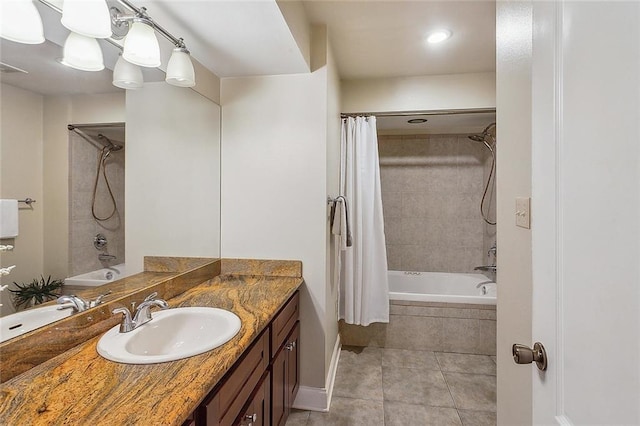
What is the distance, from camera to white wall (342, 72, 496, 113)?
275 cm

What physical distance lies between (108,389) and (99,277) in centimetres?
64

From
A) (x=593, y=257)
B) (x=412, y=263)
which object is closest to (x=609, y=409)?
(x=593, y=257)

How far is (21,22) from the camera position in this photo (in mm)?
922

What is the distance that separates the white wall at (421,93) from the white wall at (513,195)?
1375mm

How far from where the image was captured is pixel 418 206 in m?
3.85

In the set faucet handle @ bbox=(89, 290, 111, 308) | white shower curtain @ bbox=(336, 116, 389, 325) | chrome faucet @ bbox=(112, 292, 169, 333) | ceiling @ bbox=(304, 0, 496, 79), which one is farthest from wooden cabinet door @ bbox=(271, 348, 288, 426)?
ceiling @ bbox=(304, 0, 496, 79)

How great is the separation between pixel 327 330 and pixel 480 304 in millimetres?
1492

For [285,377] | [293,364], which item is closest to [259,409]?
[285,377]

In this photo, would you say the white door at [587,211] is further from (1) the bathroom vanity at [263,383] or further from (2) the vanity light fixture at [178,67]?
(2) the vanity light fixture at [178,67]

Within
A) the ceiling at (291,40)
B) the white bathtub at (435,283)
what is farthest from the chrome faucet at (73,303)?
the white bathtub at (435,283)

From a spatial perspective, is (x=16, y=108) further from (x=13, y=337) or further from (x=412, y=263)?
(x=412, y=263)

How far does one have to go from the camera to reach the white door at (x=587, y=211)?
49cm

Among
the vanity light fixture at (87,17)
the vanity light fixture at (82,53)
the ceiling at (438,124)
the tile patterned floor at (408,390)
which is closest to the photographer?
the vanity light fixture at (87,17)

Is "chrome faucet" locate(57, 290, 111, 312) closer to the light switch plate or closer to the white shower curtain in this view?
the light switch plate
